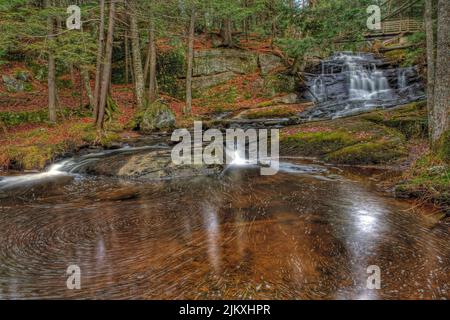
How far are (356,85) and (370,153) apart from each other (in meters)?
13.0

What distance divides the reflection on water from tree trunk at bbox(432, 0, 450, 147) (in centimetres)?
218

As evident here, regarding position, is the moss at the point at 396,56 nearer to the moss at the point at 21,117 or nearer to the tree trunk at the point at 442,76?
the tree trunk at the point at 442,76

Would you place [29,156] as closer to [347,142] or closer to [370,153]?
[347,142]

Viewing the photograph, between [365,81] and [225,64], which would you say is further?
[225,64]

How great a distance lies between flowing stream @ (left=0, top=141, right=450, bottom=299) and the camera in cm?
314

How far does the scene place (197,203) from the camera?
6.04 meters

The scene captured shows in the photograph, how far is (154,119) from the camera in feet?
51.4

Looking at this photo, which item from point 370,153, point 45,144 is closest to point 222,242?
point 370,153

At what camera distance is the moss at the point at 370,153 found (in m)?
8.89

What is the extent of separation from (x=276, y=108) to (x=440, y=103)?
11.3 metres

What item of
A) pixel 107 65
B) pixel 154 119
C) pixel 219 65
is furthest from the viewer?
pixel 219 65

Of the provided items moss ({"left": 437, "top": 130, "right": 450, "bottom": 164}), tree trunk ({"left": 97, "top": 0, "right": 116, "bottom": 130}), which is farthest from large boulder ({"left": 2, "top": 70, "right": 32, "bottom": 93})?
moss ({"left": 437, "top": 130, "right": 450, "bottom": 164})
